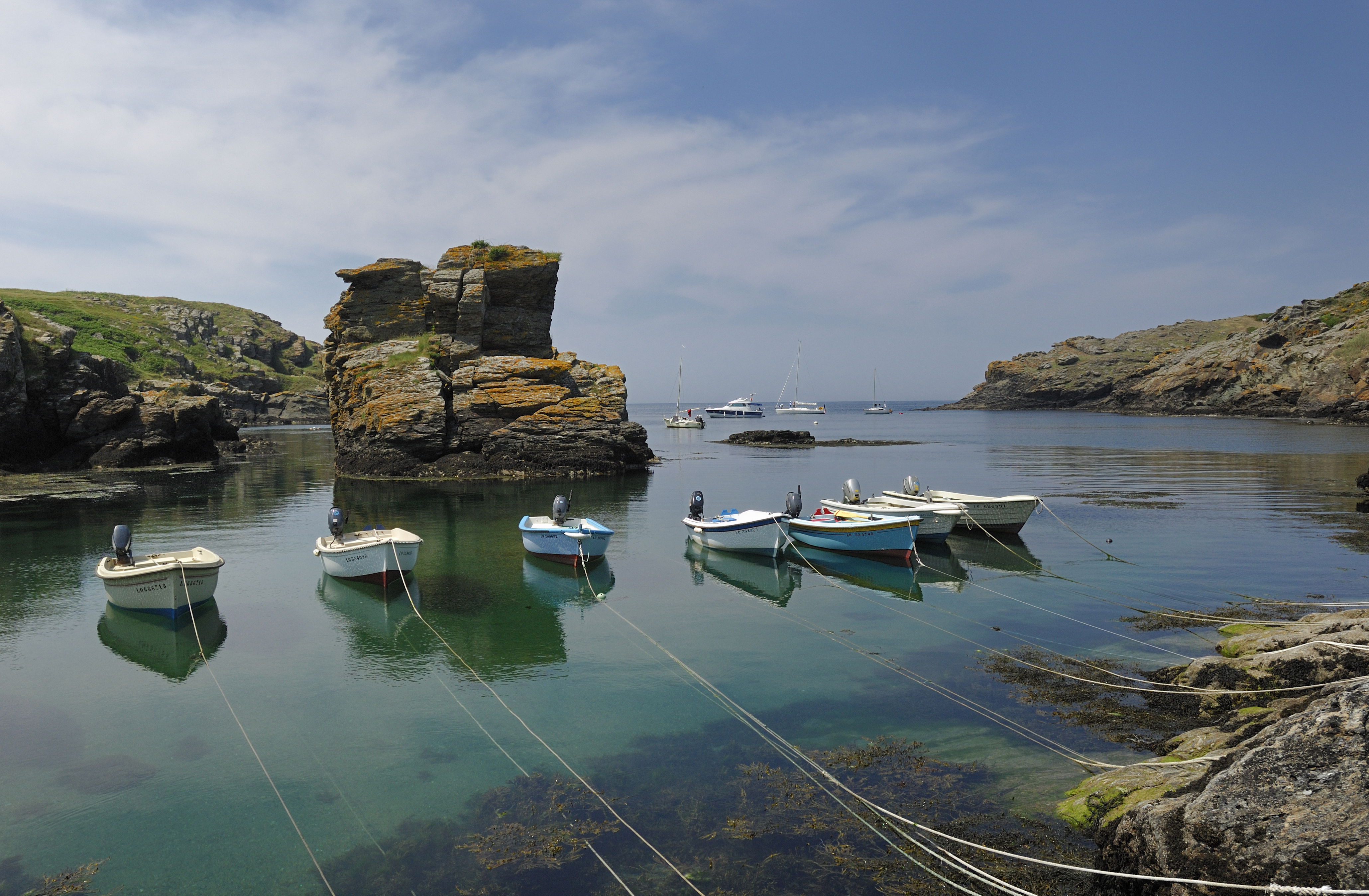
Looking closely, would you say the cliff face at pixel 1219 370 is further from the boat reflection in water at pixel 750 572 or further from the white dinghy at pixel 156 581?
the white dinghy at pixel 156 581

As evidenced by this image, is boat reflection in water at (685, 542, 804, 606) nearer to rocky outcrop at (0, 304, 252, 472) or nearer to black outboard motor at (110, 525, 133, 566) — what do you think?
black outboard motor at (110, 525, 133, 566)

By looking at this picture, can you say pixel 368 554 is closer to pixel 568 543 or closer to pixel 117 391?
pixel 568 543

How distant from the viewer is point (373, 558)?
1933cm

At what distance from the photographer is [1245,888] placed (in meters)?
5.29

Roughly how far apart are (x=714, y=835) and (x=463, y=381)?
138 feet

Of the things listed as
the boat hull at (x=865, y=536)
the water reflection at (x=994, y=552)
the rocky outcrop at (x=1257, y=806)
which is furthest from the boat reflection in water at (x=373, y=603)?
the water reflection at (x=994, y=552)

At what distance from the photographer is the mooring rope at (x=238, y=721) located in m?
7.77

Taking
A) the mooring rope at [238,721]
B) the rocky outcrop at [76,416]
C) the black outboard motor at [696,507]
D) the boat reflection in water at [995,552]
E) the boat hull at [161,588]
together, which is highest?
the rocky outcrop at [76,416]

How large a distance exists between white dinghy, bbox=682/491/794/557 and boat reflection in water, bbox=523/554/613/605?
3409mm

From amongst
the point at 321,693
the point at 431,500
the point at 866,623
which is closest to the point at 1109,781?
the point at 866,623

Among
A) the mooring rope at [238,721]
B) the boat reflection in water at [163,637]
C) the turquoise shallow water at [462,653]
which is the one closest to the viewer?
the mooring rope at [238,721]

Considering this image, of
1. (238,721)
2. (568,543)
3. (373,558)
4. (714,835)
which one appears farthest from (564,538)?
(714,835)

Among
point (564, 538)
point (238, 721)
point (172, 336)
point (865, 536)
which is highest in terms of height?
point (172, 336)

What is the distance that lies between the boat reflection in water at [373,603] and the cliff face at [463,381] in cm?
2445
